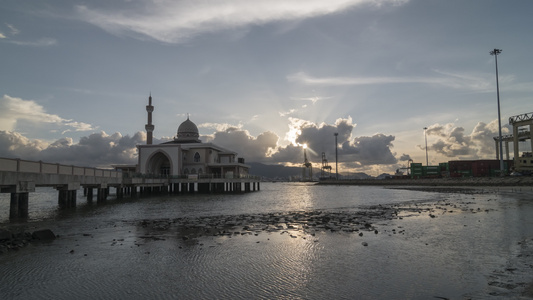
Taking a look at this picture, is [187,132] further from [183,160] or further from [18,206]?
[18,206]

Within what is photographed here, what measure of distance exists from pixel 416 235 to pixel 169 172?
6968 centimetres

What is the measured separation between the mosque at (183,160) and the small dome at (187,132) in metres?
7.86

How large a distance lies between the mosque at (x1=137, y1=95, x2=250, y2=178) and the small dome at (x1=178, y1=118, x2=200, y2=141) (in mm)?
7864

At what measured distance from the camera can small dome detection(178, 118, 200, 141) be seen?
8769 centimetres

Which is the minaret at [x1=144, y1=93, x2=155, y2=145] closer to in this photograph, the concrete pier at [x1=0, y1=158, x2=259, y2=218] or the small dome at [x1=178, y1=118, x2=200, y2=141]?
the small dome at [x1=178, y1=118, x2=200, y2=141]

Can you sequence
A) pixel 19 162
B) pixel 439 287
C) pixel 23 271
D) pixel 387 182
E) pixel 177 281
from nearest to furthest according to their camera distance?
pixel 439 287 < pixel 177 281 < pixel 23 271 < pixel 19 162 < pixel 387 182

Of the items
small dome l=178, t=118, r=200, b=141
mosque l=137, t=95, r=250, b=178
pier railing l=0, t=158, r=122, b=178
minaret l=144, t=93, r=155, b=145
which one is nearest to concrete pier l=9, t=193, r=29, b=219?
pier railing l=0, t=158, r=122, b=178

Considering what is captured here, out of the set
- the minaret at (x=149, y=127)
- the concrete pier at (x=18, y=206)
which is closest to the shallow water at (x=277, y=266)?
the concrete pier at (x=18, y=206)

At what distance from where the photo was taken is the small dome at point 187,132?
8769cm

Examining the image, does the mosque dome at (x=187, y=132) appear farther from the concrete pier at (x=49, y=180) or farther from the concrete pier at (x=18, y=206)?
the concrete pier at (x=18, y=206)

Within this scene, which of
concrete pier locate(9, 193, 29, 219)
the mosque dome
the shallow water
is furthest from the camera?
the mosque dome

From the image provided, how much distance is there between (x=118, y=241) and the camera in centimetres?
1593

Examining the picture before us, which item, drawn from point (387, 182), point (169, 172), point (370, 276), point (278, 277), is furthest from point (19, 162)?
point (387, 182)

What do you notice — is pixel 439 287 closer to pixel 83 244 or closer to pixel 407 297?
pixel 407 297
